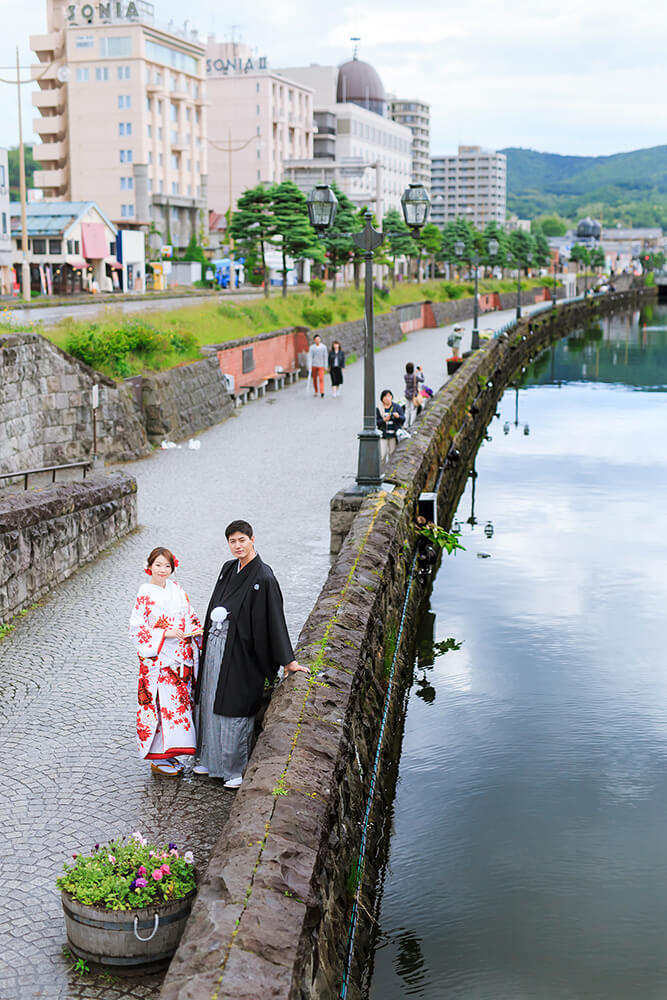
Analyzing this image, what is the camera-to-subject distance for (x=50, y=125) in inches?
3590

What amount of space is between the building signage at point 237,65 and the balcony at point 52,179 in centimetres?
3024

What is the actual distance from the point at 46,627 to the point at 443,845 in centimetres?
461

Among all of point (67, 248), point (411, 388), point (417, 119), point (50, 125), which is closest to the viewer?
point (411, 388)

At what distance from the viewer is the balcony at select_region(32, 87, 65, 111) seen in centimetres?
9025

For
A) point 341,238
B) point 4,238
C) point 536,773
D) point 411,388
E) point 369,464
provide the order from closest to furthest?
point 536,773 → point 369,464 → point 411,388 → point 341,238 → point 4,238

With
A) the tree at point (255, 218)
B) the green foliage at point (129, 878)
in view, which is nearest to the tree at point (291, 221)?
the tree at point (255, 218)

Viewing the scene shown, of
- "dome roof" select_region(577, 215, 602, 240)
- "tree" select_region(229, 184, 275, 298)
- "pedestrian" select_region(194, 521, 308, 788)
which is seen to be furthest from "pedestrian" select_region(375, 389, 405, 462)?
"dome roof" select_region(577, 215, 602, 240)

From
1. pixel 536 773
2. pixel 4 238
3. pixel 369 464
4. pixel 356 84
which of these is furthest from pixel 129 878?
pixel 356 84

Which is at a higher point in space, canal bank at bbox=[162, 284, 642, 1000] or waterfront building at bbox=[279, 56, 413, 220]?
waterfront building at bbox=[279, 56, 413, 220]

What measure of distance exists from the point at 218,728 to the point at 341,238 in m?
52.8

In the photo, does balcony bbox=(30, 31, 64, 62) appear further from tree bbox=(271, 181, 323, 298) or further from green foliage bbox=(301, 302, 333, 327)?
green foliage bbox=(301, 302, 333, 327)

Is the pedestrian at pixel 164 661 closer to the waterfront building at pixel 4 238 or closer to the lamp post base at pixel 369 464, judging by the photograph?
the lamp post base at pixel 369 464

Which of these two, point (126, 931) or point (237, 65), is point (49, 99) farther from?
point (126, 931)

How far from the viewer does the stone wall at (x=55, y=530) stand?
40.2ft
